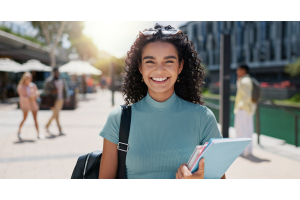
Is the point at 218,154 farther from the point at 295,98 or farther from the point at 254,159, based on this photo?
the point at 295,98

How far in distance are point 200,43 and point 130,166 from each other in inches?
1988

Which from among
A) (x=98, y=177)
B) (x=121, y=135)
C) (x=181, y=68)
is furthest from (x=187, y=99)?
(x=98, y=177)

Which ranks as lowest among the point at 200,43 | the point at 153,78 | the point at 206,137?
the point at 206,137

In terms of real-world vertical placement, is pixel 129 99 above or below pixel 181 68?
below

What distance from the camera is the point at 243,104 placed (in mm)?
5801

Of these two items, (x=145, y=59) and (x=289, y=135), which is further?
(x=289, y=135)

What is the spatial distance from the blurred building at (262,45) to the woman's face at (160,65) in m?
33.4

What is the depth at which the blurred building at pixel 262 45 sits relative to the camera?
36062 millimetres

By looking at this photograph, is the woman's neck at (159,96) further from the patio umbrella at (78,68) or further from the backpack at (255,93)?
the patio umbrella at (78,68)

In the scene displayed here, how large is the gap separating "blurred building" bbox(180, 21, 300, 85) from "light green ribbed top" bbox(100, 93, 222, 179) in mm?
33458

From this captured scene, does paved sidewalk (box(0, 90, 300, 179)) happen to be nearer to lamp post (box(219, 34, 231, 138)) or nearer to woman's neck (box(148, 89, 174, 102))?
lamp post (box(219, 34, 231, 138))

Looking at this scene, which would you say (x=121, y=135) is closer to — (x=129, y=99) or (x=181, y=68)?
(x=129, y=99)

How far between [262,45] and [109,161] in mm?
43247
